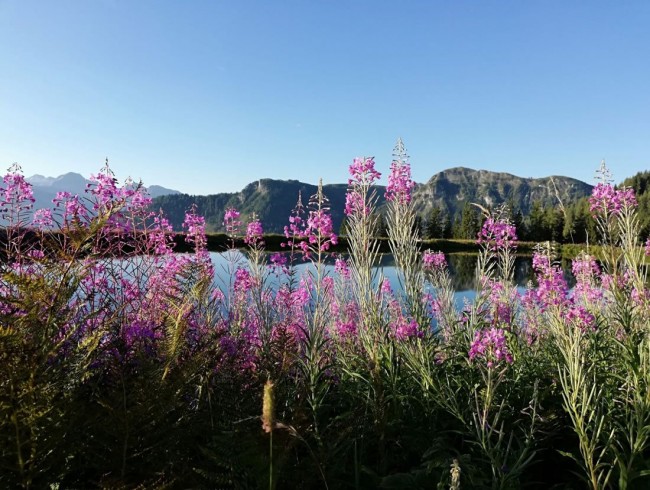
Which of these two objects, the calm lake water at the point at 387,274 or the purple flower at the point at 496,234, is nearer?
the purple flower at the point at 496,234

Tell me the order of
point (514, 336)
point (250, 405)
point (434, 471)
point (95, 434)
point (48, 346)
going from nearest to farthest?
point (48, 346), point (95, 434), point (250, 405), point (434, 471), point (514, 336)

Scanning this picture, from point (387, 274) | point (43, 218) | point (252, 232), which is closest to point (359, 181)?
point (252, 232)

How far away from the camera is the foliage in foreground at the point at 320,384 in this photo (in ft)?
5.13

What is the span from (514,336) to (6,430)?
4.11m

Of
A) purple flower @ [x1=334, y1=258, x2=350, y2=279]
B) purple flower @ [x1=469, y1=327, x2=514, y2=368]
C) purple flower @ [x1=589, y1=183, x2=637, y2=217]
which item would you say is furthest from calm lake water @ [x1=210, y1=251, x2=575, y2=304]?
purple flower @ [x1=589, y1=183, x2=637, y2=217]

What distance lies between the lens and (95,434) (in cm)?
177

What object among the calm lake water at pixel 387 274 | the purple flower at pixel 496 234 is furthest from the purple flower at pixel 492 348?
the purple flower at pixel 496 234

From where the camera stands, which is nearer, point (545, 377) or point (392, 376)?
point (392, 376)

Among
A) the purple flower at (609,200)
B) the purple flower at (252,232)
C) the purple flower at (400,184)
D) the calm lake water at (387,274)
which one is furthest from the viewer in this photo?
the calm lake water at (387,274)

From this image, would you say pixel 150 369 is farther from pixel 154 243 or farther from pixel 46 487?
pixel 154 243

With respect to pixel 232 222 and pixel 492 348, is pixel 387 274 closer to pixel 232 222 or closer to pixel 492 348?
pixel 232 222

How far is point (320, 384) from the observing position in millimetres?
3428

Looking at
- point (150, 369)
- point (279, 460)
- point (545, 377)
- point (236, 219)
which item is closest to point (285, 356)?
point (150, 369)

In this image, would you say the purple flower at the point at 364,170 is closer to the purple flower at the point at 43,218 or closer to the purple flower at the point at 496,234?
the purple flower at the point at 496,234
